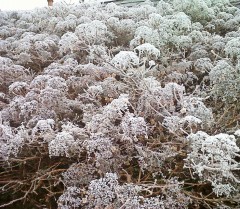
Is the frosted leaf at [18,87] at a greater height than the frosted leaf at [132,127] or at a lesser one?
→ lesser

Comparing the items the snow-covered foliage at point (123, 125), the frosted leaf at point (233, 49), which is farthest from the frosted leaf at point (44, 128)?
the frosted leaf at point (233, 49)

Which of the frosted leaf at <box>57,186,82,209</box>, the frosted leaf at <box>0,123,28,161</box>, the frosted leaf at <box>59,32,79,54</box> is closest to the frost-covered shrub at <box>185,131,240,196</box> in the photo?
the frosted leaf at <box>57,186,82,209</box>

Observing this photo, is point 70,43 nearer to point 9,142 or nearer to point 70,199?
point 9,142

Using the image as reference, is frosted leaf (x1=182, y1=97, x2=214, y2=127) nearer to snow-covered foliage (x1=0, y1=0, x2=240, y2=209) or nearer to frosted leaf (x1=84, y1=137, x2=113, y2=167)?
snow-covered foliage (x1=0, y1=0, x2=240, y2=209)

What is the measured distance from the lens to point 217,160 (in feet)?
5.86

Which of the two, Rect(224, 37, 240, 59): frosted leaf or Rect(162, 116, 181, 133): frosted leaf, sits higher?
Rect(224, 37, 240, 59): frosted leaf

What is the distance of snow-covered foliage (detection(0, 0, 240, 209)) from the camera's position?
1871 millimetres

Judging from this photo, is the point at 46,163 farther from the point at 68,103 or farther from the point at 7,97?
the point at 7,97

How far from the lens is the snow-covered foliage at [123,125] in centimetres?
187

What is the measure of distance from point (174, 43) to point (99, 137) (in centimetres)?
159

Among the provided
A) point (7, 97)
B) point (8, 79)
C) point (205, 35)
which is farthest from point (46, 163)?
point (205, 35)

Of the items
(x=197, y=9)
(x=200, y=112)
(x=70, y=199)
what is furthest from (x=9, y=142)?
(x=197, y=9)

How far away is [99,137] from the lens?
2035 mm

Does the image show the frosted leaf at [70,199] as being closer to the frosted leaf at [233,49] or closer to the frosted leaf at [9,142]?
the frosted leaf at [9,142]
